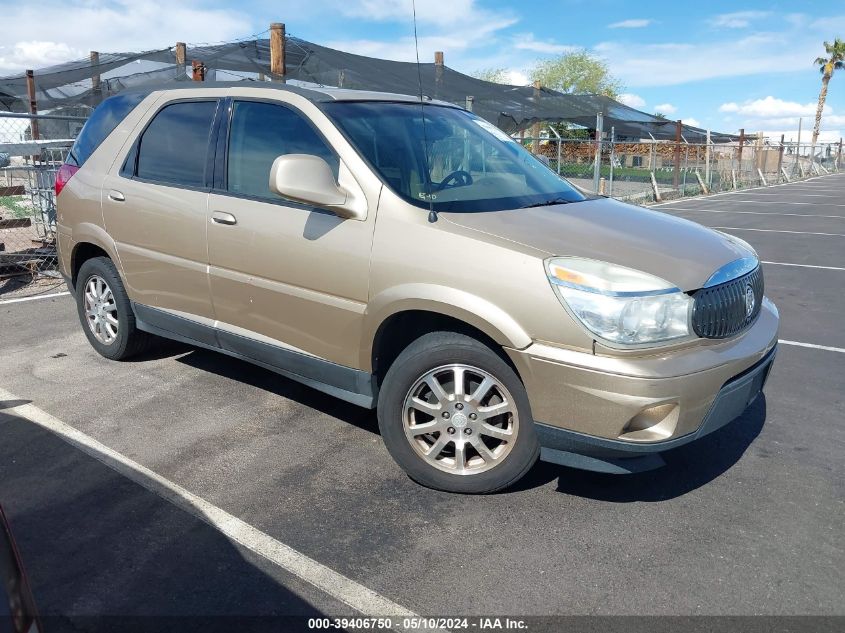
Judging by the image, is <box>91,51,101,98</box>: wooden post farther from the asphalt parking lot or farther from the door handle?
the door handle

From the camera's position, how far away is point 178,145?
14.5ft

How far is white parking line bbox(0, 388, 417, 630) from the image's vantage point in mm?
2607

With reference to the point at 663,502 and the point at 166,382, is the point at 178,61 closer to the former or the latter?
the point at 166,382

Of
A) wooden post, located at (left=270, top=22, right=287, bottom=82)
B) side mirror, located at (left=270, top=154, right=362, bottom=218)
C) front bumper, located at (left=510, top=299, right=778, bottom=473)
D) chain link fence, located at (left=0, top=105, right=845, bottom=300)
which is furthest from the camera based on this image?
wooden post, located at (left=270, top=22, right=287, bottom=82)

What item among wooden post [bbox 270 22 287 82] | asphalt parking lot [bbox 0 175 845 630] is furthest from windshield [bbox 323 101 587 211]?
wooden post [bbox 270 22 287 82]

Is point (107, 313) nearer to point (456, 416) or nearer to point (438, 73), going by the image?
point (456, 416)

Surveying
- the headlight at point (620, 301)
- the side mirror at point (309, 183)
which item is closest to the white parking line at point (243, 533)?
the headlight at point (620, 301)

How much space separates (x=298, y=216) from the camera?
3.67 metres

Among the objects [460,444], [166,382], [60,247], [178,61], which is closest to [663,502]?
[460,444]

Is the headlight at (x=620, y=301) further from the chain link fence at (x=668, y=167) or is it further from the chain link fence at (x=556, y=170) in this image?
the chain link fence at (x=668, y=167)

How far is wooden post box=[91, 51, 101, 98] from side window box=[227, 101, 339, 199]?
1064 cm

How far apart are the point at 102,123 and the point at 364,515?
3.44m

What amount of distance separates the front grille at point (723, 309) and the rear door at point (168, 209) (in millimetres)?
2634

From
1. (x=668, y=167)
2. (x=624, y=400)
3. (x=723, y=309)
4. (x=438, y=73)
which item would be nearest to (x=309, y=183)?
(x=624, y=400)
